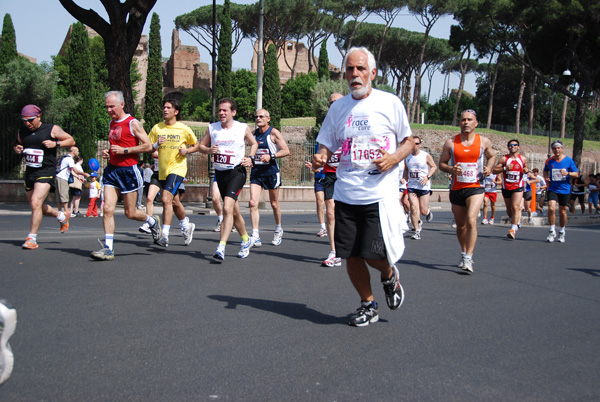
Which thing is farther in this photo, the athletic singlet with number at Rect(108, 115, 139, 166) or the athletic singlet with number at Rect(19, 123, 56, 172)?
the athletic singlet with number at Rect(19, 123, 56, 172)

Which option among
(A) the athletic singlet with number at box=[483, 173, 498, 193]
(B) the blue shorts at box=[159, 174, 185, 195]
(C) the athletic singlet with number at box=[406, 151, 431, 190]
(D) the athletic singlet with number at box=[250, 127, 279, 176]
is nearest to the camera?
(B) the blue shorts at box=[159, 174, 185, 195]

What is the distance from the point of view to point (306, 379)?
11.1 feet

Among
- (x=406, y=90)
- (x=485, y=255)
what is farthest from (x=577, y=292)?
(x=406, y=90)

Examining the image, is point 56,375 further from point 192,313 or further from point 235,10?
point 235,10

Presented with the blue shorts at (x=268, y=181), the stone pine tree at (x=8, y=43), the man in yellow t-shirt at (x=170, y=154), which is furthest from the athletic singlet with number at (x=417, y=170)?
the stone pine tree at (x=8, y=43)

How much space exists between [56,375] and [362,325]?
218 centimetres

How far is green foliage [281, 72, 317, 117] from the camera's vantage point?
198ft

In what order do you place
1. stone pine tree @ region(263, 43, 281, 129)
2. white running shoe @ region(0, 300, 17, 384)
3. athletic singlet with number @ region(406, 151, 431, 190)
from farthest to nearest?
stone pine tree @ region(263, 43, 281, 129)
athletic singlet with number @ region(406, 151, 431, 190)
white running shoe @ region(0, 300, 17, 384)

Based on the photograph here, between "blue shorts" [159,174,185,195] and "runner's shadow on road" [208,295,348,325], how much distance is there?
3.12m

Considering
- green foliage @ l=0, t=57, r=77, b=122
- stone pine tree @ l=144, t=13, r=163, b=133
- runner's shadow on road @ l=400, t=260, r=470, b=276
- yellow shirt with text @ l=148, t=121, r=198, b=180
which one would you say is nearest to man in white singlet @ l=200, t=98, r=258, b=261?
yellow shirt with text @ l=148, t=121, r=198, b=180

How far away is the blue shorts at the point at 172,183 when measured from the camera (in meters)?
8.26

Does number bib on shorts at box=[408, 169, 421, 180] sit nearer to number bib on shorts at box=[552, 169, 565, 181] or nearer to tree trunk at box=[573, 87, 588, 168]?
number bib on shorts at box=[552, 169, 565, 181]

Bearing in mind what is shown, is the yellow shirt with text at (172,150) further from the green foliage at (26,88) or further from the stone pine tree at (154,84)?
the stone pine tree at (154,84)

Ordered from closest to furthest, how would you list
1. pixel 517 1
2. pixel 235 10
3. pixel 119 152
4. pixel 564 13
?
pixel 119 152 < pixel 564 13 < pixel 517 1 < pixel 235 10
